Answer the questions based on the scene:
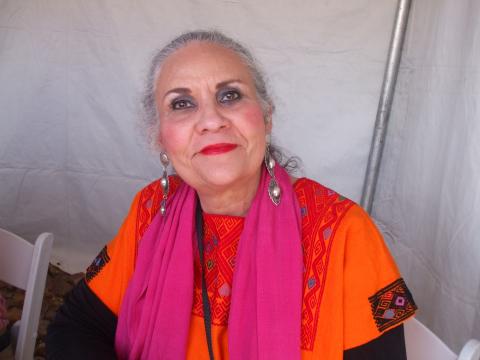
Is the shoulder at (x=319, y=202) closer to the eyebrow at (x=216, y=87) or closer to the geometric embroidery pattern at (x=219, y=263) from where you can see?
the geometric embroidery pattern at (x=219, y=263)

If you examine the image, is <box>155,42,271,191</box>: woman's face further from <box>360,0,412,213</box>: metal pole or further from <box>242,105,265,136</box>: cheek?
<box>360,0,412,213</box>: metal pole

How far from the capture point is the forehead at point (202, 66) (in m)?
1.37

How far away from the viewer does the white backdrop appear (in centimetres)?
186

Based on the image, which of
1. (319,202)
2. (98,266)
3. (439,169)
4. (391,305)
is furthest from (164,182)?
(439,169)

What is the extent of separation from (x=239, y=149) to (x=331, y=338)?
0.54 metres

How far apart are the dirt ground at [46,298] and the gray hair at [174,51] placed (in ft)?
5.51

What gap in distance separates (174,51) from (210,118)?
0.91ft

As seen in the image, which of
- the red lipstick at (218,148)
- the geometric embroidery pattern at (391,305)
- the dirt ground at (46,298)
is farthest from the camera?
the dirt ground at (46,298)

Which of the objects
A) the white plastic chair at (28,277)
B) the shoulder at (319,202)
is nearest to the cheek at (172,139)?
the shoulder at (319,202)

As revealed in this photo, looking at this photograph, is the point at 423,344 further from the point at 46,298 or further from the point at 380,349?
the point at 46,298

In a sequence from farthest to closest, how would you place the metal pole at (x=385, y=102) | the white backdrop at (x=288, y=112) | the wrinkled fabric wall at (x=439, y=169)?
the metal pole at (x=385, y=102), the white backdrop at (x=288, y=112), the wrinkled fabric wall at (x=439, y=169)

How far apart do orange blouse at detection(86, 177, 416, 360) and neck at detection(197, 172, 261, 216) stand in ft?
0.12

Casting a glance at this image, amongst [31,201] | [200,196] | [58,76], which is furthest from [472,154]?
[31,201]

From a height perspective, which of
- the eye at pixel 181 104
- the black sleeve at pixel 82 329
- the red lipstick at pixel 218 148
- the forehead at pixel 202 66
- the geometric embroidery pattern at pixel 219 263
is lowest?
the black sleeve at pixel 82 329
